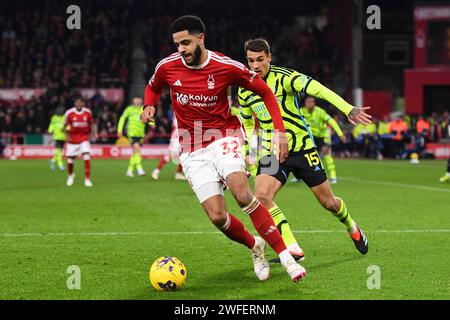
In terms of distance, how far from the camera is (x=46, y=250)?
9578 millimetres

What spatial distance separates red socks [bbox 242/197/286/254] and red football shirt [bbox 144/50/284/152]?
2.35ft

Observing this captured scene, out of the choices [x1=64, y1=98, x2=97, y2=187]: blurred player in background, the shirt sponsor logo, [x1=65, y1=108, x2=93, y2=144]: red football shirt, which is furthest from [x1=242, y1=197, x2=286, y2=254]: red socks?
[x1=65, y1=108, x2=93, y2=144]: red football shirt

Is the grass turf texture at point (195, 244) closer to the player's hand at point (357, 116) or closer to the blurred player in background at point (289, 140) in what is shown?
the blurred player in background at point (289, 140)

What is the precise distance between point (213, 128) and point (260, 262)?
1267 mm

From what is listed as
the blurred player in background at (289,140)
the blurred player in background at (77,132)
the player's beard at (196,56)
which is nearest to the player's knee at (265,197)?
the blurred player in background at (289,140)

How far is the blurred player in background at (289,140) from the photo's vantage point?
877 cm

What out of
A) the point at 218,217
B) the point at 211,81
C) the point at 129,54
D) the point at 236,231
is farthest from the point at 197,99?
the point at 129,54

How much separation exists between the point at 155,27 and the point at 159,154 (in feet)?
32.4

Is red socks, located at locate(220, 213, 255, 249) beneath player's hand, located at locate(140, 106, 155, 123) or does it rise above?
beneath

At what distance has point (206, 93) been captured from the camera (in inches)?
299

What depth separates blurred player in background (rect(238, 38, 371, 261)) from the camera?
877 cm

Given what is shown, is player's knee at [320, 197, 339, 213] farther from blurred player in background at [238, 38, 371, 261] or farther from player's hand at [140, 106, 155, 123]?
player's hand at [140, 106, 155, 123]
